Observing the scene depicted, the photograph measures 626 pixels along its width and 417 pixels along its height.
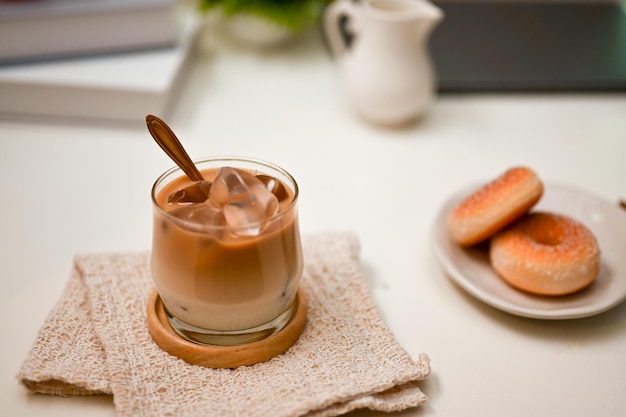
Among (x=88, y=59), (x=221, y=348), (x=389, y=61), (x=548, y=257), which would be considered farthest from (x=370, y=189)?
(x=88, y=59)

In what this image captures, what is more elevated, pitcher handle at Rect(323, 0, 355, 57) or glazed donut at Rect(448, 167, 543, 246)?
pitcher handle at Rect(323, 0, 355, 57)

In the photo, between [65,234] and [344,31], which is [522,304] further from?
[344,31]

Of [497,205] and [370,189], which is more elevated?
[497,205]

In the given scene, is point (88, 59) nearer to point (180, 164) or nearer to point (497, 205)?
point (180, 164)

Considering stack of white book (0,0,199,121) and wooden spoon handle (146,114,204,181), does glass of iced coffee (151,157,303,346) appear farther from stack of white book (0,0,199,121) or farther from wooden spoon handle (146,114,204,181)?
stack of white book (0,0,199,121)

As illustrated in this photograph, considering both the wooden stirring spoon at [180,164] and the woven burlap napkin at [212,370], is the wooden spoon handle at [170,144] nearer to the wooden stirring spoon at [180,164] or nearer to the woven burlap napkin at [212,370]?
the wooden stirring spoon at [180,164]

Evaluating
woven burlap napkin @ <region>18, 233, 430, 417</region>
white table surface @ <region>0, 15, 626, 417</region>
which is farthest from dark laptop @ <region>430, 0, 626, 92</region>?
woven burlap napkin @ <region>18, 233, 430, 417</region>

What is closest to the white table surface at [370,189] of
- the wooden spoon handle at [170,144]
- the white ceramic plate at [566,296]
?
the white ceramic plate at [566,296]
